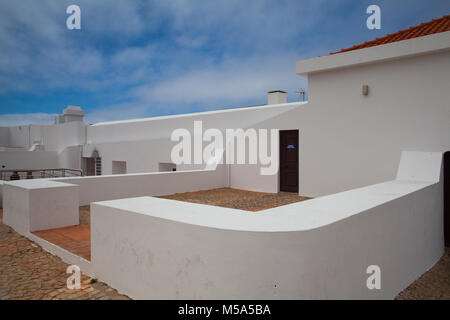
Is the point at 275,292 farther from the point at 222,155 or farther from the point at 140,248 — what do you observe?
the point at 222,155

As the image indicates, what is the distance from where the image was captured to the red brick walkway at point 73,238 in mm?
4935

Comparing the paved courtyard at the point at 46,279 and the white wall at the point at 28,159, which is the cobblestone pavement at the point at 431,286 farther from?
the white wall at the point at 28,159

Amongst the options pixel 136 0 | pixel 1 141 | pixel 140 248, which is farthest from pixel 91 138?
pixel 140 248

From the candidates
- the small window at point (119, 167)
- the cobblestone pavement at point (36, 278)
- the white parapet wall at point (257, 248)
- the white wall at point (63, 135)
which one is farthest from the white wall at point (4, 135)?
the white parapet wall at point (257, 248)

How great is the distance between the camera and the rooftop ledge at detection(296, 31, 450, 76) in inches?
293

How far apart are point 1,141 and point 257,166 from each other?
32.7 m

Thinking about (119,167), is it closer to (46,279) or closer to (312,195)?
(312,195)

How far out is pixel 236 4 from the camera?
40.0ft

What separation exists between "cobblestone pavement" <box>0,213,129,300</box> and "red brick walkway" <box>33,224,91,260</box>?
0.75 ft

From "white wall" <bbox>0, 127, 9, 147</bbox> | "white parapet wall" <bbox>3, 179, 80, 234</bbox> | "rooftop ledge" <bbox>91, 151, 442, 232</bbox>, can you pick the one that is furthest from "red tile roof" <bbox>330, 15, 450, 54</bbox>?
"white wall" <bbox>0, 127, 9, 147</bbox>

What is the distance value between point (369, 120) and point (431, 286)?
5.06 m

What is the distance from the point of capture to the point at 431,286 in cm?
497

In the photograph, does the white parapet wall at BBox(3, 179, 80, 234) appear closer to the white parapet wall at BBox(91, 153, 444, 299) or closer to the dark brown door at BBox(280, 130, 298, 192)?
the white parapet wall at BBox(91, 153, 444, 299)
